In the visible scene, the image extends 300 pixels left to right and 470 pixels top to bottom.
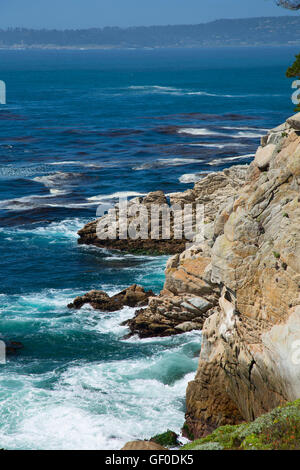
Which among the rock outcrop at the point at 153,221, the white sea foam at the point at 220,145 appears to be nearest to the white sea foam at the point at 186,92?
the white sea foam at the point at 220,145

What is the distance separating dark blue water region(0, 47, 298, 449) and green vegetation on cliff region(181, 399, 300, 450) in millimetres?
7590

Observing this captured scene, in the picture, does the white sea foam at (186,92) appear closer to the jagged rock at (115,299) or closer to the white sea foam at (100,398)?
the jagged rock at (115,299)

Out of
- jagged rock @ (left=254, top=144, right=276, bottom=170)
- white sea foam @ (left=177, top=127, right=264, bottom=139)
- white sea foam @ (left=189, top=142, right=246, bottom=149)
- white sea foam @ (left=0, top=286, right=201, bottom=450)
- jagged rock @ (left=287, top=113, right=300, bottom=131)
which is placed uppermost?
jagged rock @ (left=287, top=113, right=300, bottom=131)

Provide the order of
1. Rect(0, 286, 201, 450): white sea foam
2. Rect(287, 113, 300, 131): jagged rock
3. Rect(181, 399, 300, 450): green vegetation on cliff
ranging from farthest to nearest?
Rect(0, 286, 201, 450): white sea foam
Rect(287, 113, 300, 131): jagged rock
Rect(181, 399, 300, 450): green vegetation on cliff

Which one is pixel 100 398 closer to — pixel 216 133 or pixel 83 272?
pixel 83 272

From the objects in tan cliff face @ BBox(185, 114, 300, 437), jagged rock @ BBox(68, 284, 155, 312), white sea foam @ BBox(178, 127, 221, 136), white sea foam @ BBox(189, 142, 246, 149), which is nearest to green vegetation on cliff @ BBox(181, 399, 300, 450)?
tan cliff face @ BBox(185, 114, 300, 437)

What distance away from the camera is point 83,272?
4928 centimetres

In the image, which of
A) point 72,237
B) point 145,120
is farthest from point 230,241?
point 145,120

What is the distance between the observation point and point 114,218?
54.8m

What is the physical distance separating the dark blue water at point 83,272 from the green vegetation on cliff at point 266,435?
7590 mm

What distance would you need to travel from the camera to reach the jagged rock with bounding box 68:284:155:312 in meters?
40.8

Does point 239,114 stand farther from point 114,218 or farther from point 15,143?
point 114,218

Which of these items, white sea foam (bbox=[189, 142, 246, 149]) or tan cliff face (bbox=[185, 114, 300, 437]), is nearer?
tan cliff face (bbox=[185, 114, 300, 437])

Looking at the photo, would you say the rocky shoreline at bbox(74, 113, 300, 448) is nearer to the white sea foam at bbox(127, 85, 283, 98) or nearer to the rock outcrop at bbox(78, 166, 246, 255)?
the rock outcrop at bbox(78, 166, 246, 255)
